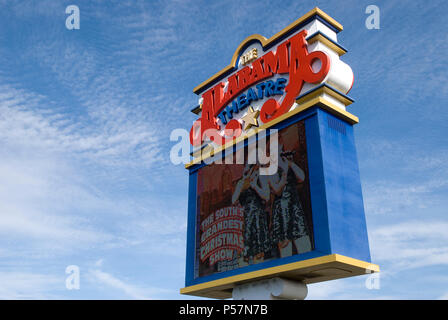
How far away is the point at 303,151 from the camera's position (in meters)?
14.1

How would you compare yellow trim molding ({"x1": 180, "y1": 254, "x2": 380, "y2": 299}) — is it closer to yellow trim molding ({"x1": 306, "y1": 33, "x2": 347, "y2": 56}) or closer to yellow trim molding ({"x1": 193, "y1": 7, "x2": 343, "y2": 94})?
yellow trim molding ({"x1": 306, "y1": 33, "x2": 347, "y2": 56})

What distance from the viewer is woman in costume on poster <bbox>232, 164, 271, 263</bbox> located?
1436cm

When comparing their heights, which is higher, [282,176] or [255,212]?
[282,176]

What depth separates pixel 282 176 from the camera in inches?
569

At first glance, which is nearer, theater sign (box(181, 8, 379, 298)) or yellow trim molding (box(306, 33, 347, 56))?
theater sign (box(181, 8, 379, 298))

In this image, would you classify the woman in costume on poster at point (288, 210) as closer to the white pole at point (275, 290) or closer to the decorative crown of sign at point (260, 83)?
the white pole at point (275, 290)

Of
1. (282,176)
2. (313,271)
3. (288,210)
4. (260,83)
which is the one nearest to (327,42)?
(260,83)

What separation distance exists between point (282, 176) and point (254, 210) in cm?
161

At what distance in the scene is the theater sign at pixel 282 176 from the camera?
1304 cm

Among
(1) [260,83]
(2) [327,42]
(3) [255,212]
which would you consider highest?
(2) [327,42]

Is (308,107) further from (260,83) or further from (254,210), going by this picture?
(254,210)

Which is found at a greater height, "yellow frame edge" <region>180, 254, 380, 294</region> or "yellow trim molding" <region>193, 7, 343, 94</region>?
"yellow trim molding" <region>193, 7, 343, 94</region>

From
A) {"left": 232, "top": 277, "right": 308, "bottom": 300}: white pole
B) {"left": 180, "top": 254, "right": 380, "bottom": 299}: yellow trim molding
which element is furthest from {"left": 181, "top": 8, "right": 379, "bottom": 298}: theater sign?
{"left": 232, "top": 277, "right": 308, "bottom": 300}: white pole
